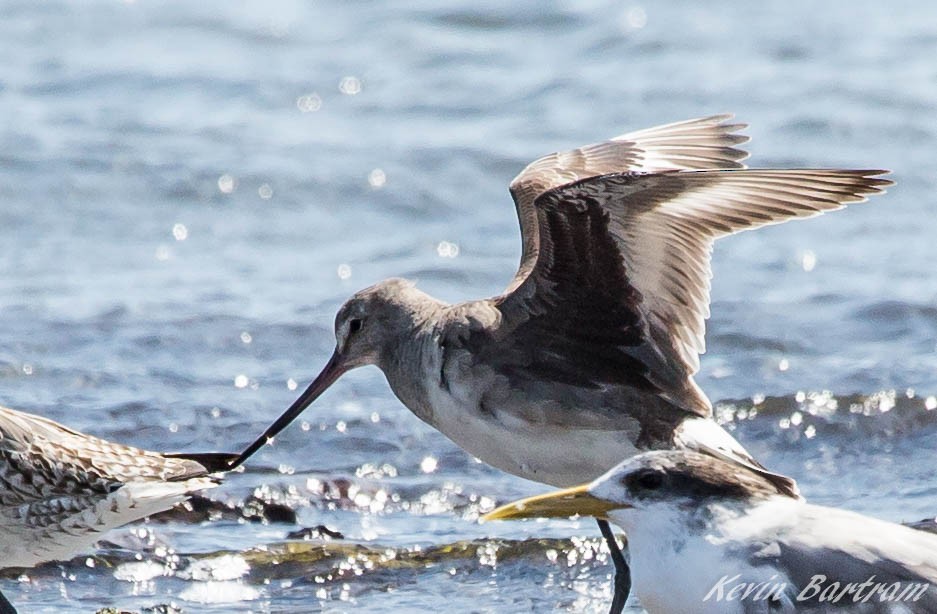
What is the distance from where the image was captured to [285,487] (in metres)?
7.82

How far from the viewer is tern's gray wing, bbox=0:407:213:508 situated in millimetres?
6289

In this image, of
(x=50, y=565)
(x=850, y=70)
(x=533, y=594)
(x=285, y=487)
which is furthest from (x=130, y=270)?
(x=850, y=70)

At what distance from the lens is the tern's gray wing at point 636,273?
6406 millimetres

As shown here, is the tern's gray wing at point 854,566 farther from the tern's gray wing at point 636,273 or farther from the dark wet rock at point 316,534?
the dark wet rock at point 316,534

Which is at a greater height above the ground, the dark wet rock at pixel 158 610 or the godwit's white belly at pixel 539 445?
the godwit's white belly at pixel 539 445

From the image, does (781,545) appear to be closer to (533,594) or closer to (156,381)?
(533,594)

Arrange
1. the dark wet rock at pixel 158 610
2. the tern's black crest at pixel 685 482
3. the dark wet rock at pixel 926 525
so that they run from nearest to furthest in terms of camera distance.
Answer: the tern's black crest at pixel 685 482 < the dark wet rock at pixel 158 610 < the dark wet rock at pixel 926 525

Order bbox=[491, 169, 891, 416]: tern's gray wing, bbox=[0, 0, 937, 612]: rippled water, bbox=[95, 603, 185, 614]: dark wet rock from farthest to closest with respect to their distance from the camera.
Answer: bbox=[0, 0, 937, 612]: rippled water → bbox=[491, 169, 891, 416]: tern's gray wing → bbox=[95, 603, 185, 614]: dark wet rock

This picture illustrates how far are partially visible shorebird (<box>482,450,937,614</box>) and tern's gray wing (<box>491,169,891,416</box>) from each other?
1.93 metres

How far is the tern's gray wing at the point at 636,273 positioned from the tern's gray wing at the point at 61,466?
1.48m

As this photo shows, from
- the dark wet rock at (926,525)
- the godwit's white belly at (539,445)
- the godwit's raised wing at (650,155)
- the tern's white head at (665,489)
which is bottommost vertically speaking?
the dark wet rock at (926,525)

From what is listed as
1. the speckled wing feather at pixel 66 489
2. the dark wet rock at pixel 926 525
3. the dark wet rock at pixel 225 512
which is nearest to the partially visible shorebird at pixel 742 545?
the dark wet rock at pixel 926 525
